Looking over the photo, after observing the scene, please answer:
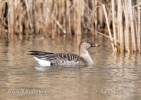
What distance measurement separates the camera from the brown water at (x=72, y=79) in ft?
26.9

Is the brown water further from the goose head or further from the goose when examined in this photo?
the goose head

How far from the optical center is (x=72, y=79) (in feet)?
31.3

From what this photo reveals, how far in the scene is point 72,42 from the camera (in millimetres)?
16062

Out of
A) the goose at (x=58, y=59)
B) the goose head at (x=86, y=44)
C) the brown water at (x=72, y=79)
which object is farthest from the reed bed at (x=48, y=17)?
the goose at (x=58, y=59)

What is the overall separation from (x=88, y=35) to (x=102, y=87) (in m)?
9.02

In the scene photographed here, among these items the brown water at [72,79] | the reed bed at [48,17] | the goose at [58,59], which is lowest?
the brown water at [72,79]

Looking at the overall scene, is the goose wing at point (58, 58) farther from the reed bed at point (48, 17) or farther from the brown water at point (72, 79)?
the reed bed at point (48, 17)

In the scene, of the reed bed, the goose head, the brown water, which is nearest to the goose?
the brown water

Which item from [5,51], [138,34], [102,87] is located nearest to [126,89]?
[102,87]

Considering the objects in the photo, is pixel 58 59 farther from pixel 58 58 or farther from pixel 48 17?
pixel 48 17

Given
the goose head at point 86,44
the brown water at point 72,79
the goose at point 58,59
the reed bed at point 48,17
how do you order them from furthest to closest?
the reed bed at point 48,17 → the goose head at point 86,44 → the goose at point 58,59 → the brown water at point 72,79

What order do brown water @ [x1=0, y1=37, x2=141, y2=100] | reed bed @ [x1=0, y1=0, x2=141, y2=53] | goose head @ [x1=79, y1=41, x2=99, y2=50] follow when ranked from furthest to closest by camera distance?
reed bed @ [x1=0, y1=0, x2=141, y2=53] < goose head @ [x1=79, y1=41, x2=99, y2=50] < brown water @ [x1=0, y1=37, x2=141, y2=100]

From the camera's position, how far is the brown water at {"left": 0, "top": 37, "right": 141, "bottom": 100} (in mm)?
8203

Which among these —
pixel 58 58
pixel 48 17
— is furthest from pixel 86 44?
pixel 48 17
